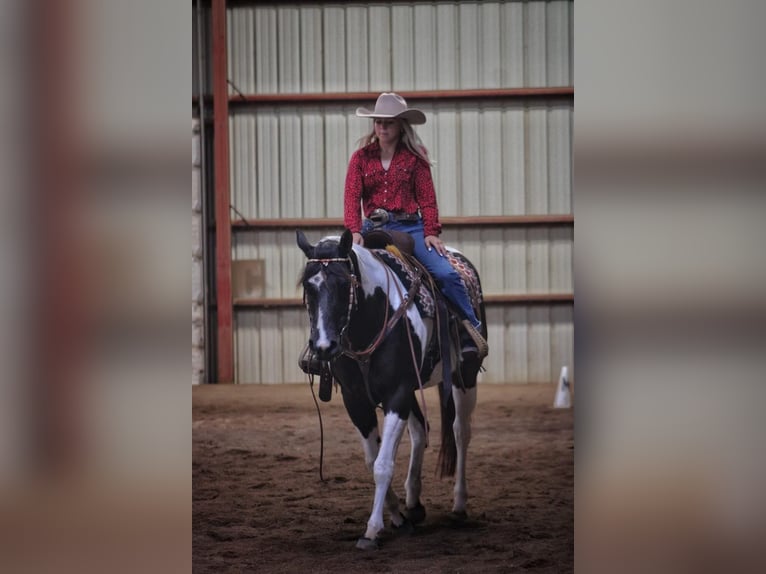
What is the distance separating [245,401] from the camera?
646 centimetres

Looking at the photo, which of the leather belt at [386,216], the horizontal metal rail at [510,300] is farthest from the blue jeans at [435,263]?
the horizontal metal rail at [510,300]

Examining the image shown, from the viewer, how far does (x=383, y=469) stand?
3.22 meters

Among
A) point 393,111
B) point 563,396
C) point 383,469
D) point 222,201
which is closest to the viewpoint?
point 383,469

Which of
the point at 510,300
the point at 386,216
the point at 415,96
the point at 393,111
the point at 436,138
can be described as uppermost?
the point at 415,96

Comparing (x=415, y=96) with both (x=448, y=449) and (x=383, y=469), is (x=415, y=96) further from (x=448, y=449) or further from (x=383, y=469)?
(x=383, y=469)

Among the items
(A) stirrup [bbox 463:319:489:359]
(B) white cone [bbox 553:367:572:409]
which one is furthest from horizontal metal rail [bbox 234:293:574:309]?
(A) stirrup [bbox 463:319:489:359]

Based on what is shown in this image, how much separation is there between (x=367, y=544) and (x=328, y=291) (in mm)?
961

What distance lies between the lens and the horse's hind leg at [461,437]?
368cm

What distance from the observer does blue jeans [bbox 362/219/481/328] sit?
3.54m

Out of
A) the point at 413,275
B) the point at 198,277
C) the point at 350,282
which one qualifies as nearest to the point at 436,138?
the point at 198,277

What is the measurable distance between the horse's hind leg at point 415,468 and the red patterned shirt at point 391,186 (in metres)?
0.76

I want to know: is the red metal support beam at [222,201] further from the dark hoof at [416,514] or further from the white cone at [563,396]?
the dark hoof at [416,514]
